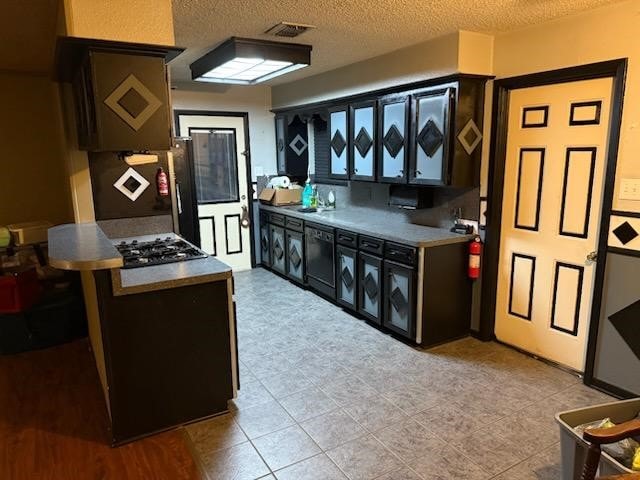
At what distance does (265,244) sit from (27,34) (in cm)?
342

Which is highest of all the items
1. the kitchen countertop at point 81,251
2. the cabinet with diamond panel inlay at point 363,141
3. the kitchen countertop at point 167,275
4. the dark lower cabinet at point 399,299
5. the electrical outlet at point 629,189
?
the cabinet with diamond panel inlay at point 363,141

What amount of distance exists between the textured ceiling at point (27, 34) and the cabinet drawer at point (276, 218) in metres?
2.68

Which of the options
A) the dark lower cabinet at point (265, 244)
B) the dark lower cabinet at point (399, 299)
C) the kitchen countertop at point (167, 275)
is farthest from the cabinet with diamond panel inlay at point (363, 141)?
the kitchen countertop at point (167, 275)

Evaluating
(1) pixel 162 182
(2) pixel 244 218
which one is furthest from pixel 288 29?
(2) pixel 244 218

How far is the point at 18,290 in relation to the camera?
349 cm

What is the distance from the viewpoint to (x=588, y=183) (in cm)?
291

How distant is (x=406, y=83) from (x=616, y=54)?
4.87ft

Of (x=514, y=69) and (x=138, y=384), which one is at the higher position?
(x=514, y=69)

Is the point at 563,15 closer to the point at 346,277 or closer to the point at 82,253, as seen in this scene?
the point at 346,277

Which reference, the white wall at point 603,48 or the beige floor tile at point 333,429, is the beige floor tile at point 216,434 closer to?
the beige floor tile at point 333,429

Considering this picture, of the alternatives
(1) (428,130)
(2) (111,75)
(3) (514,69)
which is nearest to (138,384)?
(2) (111,75)

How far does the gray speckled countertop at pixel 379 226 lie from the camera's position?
137 inches

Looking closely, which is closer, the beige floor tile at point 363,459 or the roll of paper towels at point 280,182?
the beige floor tile at point 363,459

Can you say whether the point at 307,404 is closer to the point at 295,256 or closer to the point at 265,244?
the point at 295,256
